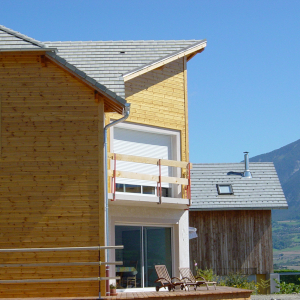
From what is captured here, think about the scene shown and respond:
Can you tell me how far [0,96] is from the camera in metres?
Result: 13.6

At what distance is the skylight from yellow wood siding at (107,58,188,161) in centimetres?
1071

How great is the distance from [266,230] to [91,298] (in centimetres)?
1678

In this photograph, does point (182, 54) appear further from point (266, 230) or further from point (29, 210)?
point (266, 230)

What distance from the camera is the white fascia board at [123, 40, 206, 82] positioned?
53.9ft

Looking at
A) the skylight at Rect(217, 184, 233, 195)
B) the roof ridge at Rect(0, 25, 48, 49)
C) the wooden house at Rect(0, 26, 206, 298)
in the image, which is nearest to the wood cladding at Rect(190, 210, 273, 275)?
the skylight at Rect(217, 184, 233, 195)

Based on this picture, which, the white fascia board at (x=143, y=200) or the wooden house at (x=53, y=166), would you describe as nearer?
the wooden house at (x=53, y=166)

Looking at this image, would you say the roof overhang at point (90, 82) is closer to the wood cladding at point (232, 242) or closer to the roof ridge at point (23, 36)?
the roof ridge at point (23, 36)

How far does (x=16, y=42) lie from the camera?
44.9 feet

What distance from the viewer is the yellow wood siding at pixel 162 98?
1728 centimetres

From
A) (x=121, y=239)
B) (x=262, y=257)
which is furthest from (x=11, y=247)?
(x=262, y=257)

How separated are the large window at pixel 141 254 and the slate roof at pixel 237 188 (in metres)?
9.28

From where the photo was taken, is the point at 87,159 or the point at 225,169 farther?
the point at 225,169

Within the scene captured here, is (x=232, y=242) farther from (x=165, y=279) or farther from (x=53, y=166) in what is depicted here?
(x=53, y=166)

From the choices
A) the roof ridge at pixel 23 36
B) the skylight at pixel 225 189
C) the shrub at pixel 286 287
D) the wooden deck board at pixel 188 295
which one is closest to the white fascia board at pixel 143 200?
the wooden deck board at pixel 188 295
